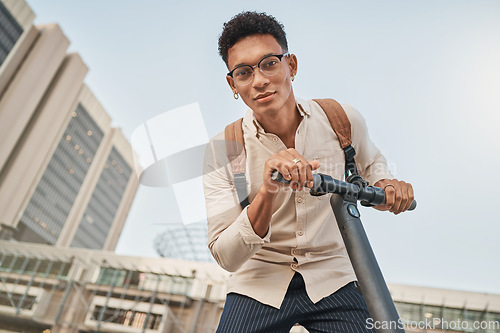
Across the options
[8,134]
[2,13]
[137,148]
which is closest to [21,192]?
[8,134]

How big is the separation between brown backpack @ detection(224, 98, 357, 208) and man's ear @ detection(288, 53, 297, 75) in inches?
8.1

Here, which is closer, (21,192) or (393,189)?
(393,189)

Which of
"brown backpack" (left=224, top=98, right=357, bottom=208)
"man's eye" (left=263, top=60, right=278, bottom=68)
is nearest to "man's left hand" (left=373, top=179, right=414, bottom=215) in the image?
"brown backpack" (left=224, top=98, right=357, bottom=208)

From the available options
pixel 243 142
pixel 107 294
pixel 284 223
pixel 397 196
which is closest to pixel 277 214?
pixel 284 223

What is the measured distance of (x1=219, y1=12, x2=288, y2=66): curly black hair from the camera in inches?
53.0

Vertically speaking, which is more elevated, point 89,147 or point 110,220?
point 89,147

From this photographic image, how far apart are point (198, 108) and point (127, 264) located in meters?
28.9

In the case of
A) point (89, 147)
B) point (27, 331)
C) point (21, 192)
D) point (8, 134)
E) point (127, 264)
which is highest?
point (89, 147)

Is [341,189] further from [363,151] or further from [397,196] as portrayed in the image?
[363,151]

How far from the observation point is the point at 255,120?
1427 mm

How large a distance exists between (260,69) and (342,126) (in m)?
0.48

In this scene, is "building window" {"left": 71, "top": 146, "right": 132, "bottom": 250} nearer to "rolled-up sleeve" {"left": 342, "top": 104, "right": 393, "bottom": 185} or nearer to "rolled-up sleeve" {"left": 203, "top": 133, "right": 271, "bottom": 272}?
"rolled-up sleeve" {"left": 203, "top": 133, "right": 271, "bottom": 272}

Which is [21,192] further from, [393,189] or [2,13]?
[393,189]

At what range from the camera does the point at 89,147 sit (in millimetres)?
79312
